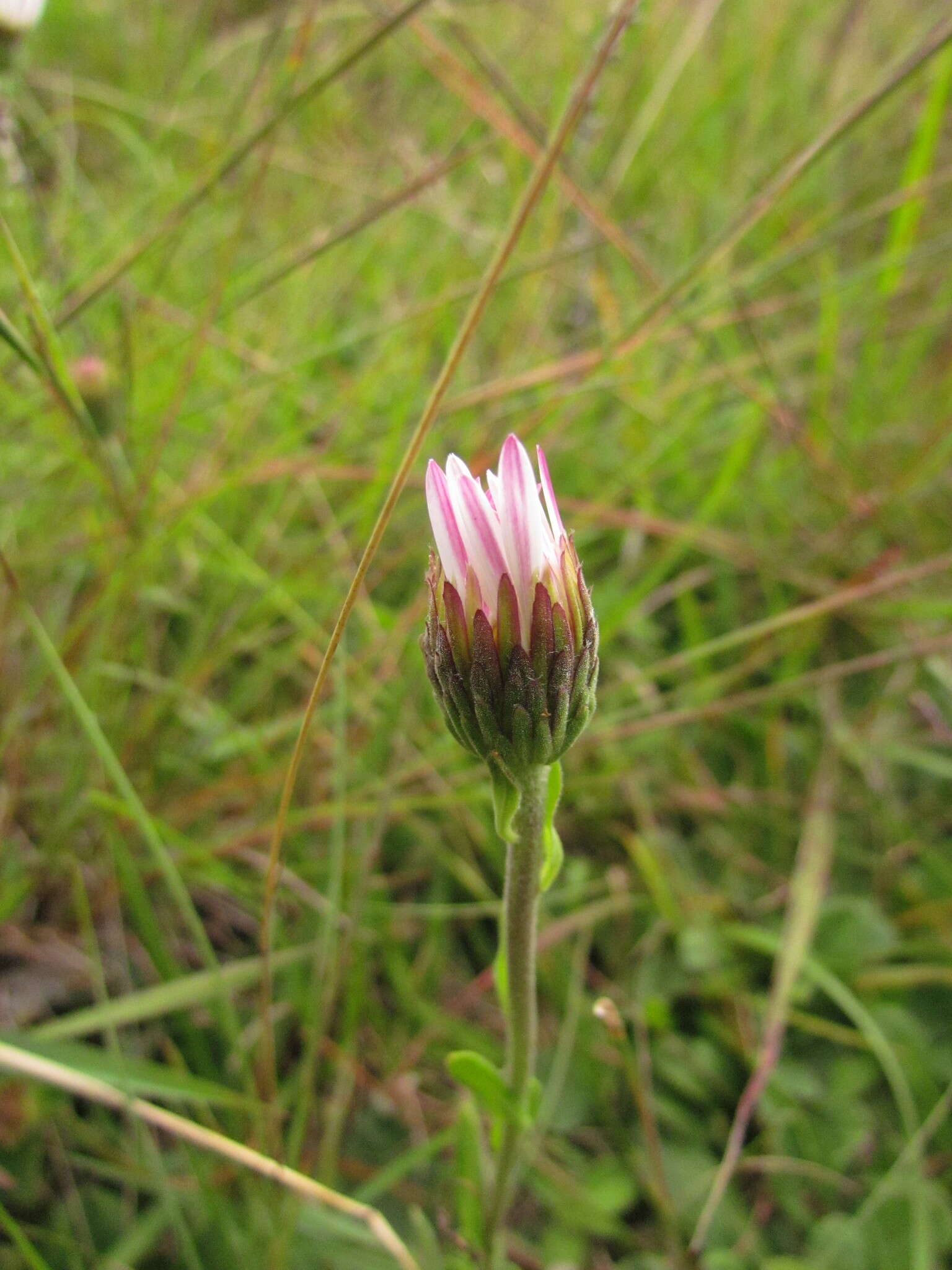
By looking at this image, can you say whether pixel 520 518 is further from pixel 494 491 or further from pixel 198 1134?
pixel 198 1134

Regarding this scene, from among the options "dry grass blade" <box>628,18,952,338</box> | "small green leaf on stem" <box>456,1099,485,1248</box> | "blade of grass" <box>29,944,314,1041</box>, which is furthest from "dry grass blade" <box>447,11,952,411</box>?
"small green leaf on stem" <box>456,1099,485,1248</box>

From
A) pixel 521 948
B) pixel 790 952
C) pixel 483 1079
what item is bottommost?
pixel 790 952

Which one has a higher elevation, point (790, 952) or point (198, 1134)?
point (198, 1134)

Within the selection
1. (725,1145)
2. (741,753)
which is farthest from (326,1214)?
(741,753)

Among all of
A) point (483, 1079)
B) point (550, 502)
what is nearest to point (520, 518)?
point (550, 502)

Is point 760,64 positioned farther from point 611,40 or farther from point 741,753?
point 611,40

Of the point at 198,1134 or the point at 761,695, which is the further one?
the point at 761,695

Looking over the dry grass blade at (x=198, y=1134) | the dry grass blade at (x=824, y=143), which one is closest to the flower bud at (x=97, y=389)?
the dry grass blade at (x=824, y=143)

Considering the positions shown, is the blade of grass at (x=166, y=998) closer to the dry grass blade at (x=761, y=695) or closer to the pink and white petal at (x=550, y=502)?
the dry grass blade at (x=761, y=695)
